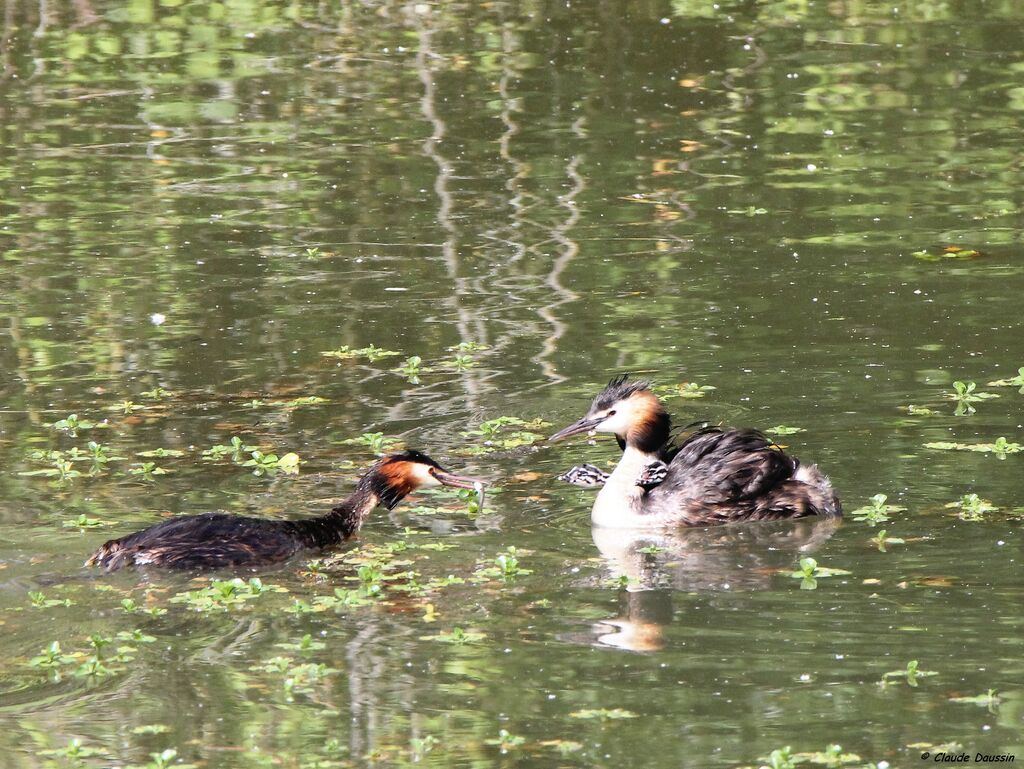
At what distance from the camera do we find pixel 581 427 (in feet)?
30.3

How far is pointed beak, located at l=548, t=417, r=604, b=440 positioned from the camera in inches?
360

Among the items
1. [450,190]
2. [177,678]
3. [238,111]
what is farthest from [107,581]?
[238,111]

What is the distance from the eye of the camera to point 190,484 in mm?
9117

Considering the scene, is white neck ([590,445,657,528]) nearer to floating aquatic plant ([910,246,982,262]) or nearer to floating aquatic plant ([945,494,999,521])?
floating aquatic plant ([945,494,999,521])

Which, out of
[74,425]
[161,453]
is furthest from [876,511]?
[74,425]

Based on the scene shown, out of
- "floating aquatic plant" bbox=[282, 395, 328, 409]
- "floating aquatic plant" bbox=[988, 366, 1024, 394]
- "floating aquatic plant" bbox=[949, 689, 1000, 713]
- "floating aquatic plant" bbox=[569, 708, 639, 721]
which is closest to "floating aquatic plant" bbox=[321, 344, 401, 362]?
"floating aquatic plant" bbox=[282, 395, 328, 409]

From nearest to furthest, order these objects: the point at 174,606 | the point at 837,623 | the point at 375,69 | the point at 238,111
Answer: the point at 837,623
the point at 174,606
the point at 238,111
the point at 375,69

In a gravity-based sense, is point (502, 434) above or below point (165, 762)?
below

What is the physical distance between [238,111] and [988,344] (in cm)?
1030

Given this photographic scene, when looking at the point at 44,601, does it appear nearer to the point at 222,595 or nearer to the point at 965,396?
the point at 222,595

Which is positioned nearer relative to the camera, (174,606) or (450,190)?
(174,606)

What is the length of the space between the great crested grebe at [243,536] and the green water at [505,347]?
11cm

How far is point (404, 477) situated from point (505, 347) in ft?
9.78

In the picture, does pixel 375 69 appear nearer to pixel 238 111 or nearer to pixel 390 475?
pixel 238 111
